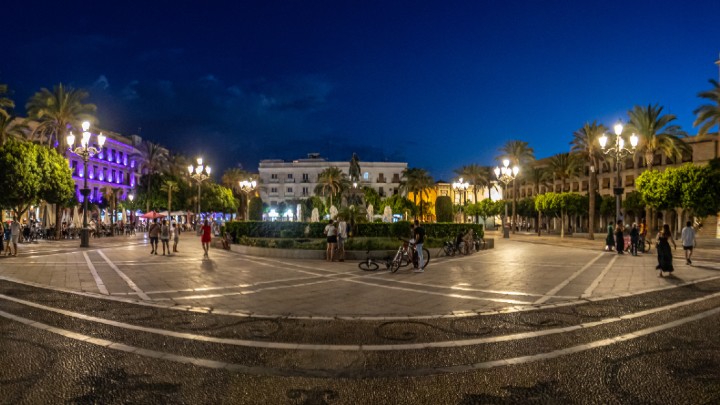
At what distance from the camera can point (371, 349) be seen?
545 centimetres

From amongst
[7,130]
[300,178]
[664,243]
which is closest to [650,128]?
[664,243]

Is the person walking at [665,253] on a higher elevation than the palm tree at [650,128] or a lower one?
lower

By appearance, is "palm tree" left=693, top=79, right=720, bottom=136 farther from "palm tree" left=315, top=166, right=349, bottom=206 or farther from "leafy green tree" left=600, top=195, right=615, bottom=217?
"palm tree" left=315, top=166, right=349, bottom=206

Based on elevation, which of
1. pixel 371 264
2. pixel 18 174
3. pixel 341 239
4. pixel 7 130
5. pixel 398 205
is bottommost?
pixel 371 264

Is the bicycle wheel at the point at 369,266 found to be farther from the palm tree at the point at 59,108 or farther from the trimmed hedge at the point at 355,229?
the palm tree at the point at 59,108

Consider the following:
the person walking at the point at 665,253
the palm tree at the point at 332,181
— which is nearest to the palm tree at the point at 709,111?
the person walking at the point at 665,253

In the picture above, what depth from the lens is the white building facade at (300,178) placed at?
87250 millimetres

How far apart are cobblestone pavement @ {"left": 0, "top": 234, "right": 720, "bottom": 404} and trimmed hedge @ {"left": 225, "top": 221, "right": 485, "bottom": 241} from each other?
10.6 meters

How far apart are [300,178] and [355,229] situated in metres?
67.0

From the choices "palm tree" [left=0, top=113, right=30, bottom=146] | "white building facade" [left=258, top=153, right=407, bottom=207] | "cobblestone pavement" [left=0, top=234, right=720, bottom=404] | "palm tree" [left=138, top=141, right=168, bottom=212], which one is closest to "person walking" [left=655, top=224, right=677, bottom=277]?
"cobblestone pavement" [left=0, top=234, right=720, bottom=404]

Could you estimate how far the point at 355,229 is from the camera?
22.2 m

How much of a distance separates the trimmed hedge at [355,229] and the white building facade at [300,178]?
62.8 metres

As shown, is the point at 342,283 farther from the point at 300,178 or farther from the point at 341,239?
the point at 300,178

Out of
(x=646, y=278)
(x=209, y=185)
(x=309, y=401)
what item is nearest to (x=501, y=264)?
(x=646, y=278)
